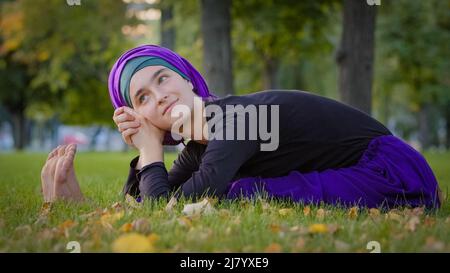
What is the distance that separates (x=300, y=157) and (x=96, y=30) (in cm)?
1165

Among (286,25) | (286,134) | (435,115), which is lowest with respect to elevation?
(435,115)

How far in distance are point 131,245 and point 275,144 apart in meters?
1.36

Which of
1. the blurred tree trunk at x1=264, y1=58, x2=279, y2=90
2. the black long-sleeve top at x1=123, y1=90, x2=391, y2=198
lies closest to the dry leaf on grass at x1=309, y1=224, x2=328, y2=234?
the black long-sleeve top at x1=123, y1=90, x2=391, y2=198

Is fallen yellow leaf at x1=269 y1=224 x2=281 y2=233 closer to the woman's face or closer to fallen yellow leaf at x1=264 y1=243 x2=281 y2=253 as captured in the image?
fallen yellow leaf at x1=264 y1=243 x2=281 y2=253

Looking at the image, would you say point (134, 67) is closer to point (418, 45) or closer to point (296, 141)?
point (296, 141)

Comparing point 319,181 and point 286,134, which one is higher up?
point 286,134

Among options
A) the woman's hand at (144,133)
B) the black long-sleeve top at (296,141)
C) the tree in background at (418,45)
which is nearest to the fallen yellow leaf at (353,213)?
the black long-sleeve top at (296,141)

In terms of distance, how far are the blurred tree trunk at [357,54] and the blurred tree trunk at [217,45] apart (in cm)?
212

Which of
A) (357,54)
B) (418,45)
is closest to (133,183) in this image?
(357,54)

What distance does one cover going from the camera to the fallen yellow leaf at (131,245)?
2207 millimetres

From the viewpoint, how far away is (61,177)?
11.3 ft
